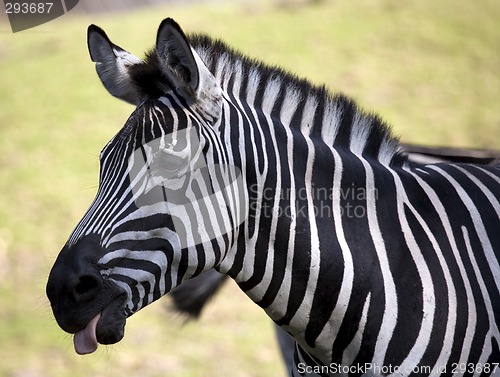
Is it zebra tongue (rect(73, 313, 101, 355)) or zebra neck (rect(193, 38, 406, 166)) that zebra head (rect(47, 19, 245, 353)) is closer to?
zebra tongue (rect(73, 313, 101, 355))

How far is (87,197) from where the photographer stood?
33.4ft

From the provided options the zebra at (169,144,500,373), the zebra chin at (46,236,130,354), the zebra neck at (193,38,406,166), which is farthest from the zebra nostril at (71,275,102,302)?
the zebra at (169,144,500,373)

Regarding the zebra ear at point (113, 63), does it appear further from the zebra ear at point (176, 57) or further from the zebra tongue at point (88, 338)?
the zebra tongue at point (88, 338)

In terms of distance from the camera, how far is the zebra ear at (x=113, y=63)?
2828mm

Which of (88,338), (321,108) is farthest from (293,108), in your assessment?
(88,338)

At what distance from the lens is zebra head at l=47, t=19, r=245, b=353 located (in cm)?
250

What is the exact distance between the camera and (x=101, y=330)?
2521mm

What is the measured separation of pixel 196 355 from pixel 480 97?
7.73m

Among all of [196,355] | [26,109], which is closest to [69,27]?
[26,109]

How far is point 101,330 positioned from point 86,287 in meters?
0.19

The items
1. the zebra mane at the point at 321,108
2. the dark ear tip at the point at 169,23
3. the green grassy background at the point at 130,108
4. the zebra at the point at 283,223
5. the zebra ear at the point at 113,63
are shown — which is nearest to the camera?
the dark ear tip at the point at 169,23

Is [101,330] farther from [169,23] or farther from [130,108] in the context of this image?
[130,108]

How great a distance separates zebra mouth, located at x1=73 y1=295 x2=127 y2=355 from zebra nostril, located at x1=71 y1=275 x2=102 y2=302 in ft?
0.31

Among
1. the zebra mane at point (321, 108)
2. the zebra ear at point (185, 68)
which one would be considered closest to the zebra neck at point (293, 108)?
the zebra mane at point (321, 108)
